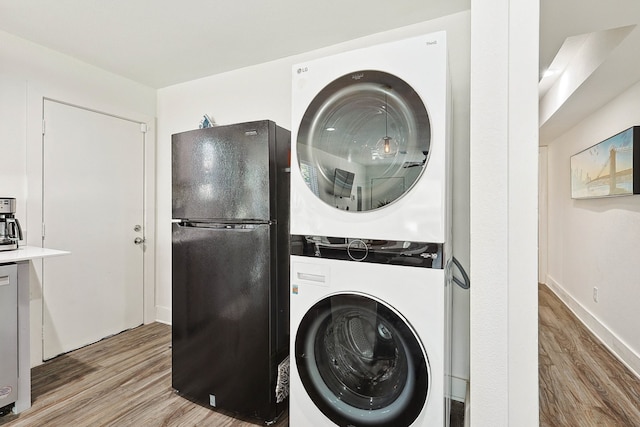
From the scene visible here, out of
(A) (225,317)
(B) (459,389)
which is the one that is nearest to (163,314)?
(A) (225,317)

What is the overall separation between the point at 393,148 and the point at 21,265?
2.21m

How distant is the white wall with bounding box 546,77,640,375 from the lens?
156 centimetres

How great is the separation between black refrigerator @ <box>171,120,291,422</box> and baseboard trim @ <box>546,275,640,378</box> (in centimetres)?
137

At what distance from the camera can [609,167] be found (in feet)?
5.57

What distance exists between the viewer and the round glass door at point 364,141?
1311 mm

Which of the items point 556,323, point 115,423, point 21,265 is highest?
point 21,265

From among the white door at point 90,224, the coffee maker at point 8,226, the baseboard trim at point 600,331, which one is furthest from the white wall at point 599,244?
the white door at point 90,224

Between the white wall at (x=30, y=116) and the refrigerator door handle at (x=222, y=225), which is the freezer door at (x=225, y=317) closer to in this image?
the refrigerator door handle at (x=222, y=225)

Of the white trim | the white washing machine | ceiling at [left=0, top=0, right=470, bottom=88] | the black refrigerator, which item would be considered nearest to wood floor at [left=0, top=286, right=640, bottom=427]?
the white trim

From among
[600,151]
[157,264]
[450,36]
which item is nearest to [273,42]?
[450,36]

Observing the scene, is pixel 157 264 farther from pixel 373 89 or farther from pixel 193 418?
pixel 373 89

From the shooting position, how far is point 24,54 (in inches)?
95.0

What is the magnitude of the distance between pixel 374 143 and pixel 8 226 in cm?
247

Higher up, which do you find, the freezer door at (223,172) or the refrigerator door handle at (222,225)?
the freezer door at (223,172)
